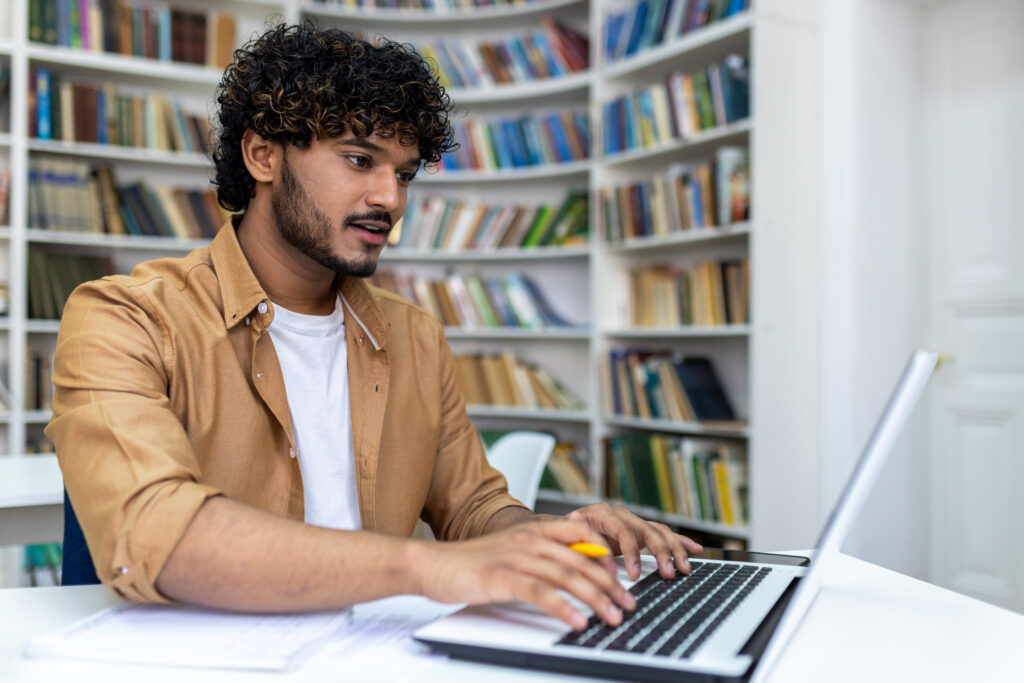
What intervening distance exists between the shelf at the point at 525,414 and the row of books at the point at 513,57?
1.55m

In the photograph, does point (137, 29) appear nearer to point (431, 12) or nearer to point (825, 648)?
point (431, 12)

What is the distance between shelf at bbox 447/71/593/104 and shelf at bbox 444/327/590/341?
1067mm

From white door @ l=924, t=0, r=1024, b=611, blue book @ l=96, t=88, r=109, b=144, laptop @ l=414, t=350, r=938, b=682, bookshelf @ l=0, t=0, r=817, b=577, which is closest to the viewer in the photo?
laptop @ l=414, t=350, r=938, b=682

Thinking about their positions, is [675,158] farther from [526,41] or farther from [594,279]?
[526,41]

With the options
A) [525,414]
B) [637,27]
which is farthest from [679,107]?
[525,414]

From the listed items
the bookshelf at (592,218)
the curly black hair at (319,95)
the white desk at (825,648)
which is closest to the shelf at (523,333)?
the bookshelf at (592,218)

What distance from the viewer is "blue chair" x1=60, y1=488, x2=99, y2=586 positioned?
4.18 ft

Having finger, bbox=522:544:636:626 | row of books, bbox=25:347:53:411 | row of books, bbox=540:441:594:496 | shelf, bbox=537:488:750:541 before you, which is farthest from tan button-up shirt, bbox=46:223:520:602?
row of books, bbox=25:347:53:411

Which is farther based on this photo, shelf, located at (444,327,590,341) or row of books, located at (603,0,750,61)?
shelf, located at (444,327,590,341)

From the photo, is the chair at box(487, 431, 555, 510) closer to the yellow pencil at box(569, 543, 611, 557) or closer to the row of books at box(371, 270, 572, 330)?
the yellow pencil at box(569, 543, 611, 557)

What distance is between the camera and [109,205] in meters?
3.61

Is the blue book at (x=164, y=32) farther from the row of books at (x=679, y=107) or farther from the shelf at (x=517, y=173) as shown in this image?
the row of books at (x=679, y=107)

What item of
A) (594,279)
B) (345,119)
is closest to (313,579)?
(345,119)

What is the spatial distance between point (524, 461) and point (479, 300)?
84.9 inches
